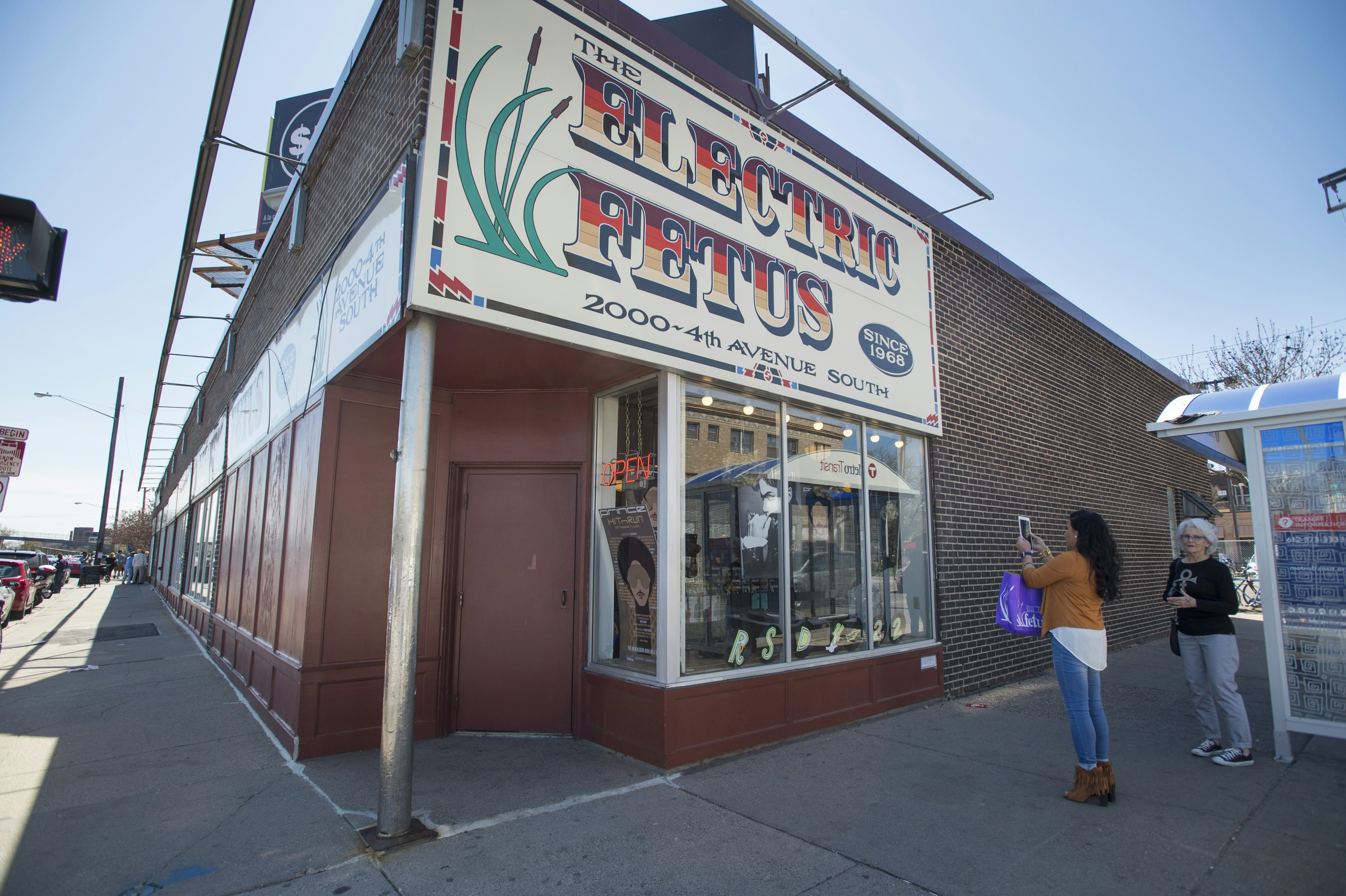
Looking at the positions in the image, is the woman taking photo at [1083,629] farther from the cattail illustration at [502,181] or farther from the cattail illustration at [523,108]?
the cattail illustration at [523,108]

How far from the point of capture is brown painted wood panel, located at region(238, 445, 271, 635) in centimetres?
750

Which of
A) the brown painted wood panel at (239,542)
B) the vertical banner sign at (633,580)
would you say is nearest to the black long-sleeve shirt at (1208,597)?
the vertical banner sign at (633,580)

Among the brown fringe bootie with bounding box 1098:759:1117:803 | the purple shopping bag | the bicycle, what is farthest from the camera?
the bicycle

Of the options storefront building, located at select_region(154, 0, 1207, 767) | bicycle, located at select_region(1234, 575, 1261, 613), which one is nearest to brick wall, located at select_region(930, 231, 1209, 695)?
storefront building, located at select_region(154, 0, 1207, 767)

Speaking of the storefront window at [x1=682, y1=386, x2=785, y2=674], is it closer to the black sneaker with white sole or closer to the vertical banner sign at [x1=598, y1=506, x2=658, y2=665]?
the vertical banner sign at [x1=598, y1=506, x2=658, y2=665]

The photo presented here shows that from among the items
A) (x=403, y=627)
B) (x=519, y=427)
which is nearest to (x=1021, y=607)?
(x=403, y=627)

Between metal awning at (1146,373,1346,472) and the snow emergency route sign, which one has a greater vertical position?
metal awning at (1146,373,1346,472)

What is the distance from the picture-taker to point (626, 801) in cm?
439

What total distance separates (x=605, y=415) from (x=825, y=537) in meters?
2.45

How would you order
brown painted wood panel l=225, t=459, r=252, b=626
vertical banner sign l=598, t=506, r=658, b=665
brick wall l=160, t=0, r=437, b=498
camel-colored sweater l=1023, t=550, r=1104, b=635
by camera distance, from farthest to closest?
brown painted wood panel l=225, t=459, r=252, b=626 < vertical banner sign l=598, t=506, r=658, b=665 < brick wall l=160, t=0, r=437, b=498 < camel-colored sweater l=1023, t=550, r=1104, b=635

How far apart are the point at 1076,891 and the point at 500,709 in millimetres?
4394

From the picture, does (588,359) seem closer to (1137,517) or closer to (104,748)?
(104,748)

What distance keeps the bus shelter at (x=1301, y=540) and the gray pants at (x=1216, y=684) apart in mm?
302

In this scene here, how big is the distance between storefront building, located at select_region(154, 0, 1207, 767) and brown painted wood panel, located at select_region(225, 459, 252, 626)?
0.33m
